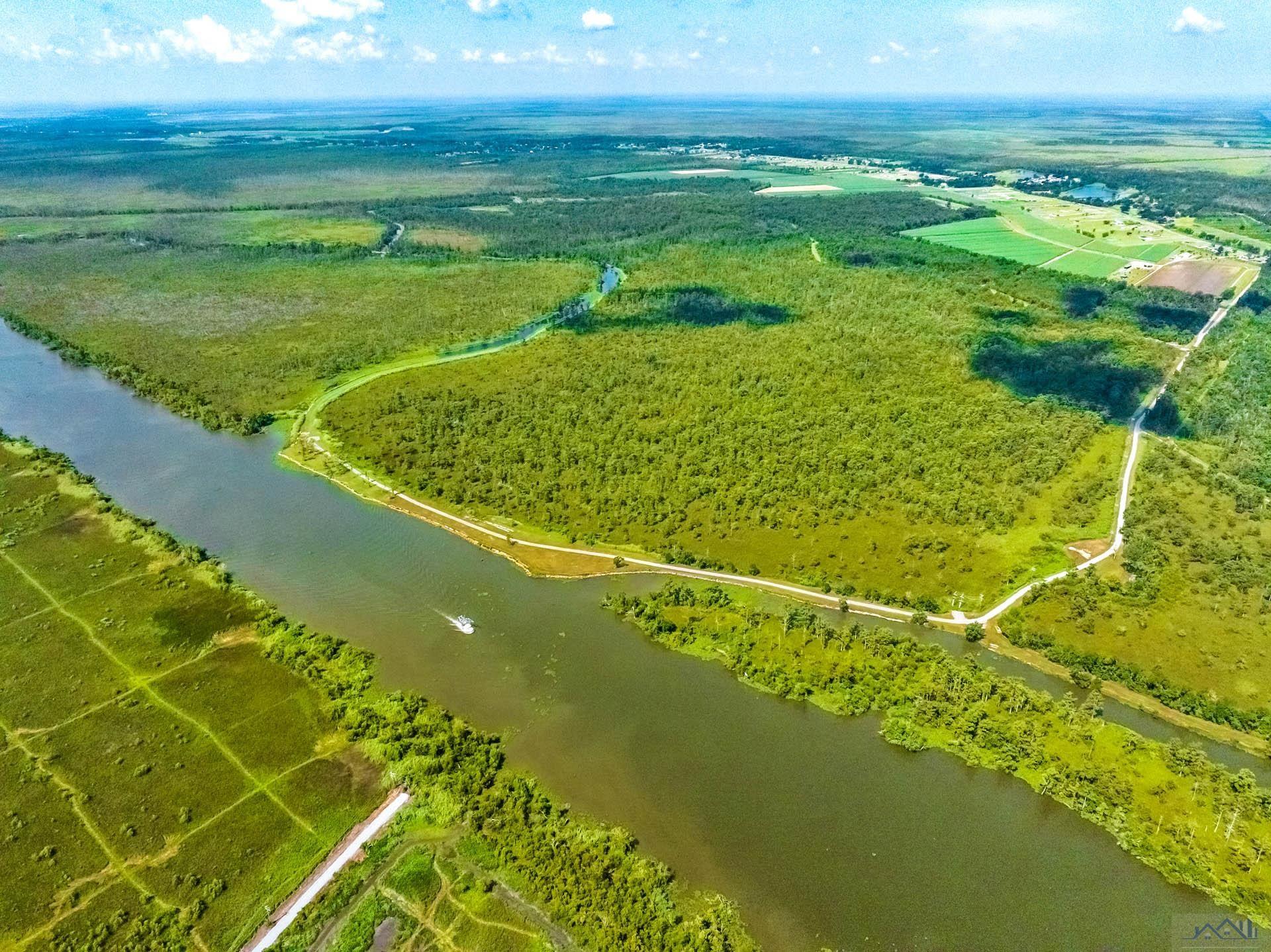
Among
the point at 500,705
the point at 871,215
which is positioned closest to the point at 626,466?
the point at 500,705

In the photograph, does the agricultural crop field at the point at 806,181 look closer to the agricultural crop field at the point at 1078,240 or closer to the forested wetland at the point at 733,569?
the agricultural crop field at the point at 1078,240

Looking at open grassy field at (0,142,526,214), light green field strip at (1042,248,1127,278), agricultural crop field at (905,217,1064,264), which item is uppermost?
agricultural crop field at (905,217,1064,264)

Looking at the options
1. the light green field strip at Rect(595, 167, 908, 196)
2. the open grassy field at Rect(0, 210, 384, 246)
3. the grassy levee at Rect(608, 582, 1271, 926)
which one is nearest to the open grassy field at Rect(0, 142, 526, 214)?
the open grassy field at Rect(0, 210, 384, 246)

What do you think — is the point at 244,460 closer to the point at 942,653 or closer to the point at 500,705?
the point at 500,705

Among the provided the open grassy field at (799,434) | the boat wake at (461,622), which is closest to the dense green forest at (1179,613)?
the open grassy field at (799,434)

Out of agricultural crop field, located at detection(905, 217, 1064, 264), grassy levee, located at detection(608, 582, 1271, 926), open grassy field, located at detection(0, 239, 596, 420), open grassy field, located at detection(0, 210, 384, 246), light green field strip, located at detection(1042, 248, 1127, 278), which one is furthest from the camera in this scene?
open grassy field, located at detection(0, 210, 384, 246)

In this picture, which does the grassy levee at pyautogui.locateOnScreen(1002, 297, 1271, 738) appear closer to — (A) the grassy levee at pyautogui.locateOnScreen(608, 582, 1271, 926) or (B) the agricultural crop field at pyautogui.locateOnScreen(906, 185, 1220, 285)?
(A) the grassy levee at pyautogui.locateOnScreen(608, 582, 1271, 926)

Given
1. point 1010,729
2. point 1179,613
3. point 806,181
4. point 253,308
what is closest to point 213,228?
point 253,308
